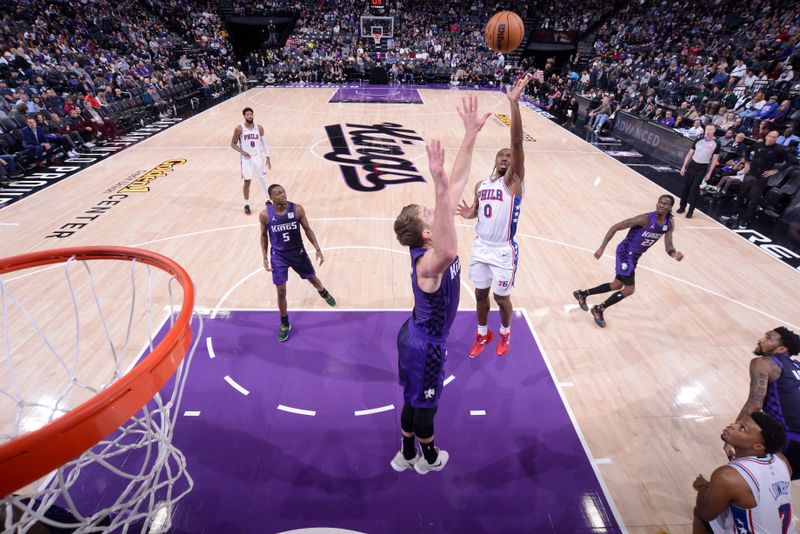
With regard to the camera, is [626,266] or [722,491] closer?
[722,491]

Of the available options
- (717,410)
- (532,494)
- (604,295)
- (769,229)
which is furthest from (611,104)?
(532,494)

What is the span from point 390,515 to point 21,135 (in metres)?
12.2

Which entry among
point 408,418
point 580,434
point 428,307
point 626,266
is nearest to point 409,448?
point 408,418

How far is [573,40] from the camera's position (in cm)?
2830

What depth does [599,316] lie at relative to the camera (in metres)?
5.38

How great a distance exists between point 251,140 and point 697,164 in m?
7.97

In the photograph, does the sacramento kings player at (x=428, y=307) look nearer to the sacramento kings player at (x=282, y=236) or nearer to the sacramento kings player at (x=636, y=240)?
the sacramento kings player at (x=282, y=236)

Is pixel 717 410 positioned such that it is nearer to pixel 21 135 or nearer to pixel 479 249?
pixel 479 249

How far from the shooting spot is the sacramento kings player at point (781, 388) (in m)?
2.94

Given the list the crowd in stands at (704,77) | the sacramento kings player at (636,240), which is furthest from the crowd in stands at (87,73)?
the crowd in stands at (704,77)

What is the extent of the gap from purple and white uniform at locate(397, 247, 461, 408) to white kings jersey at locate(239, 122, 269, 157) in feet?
19.9

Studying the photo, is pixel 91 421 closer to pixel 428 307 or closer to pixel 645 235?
pixel 428 307

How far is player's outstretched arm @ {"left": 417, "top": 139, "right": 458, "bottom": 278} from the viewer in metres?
2.17

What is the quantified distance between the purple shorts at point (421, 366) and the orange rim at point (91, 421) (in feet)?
4.51
